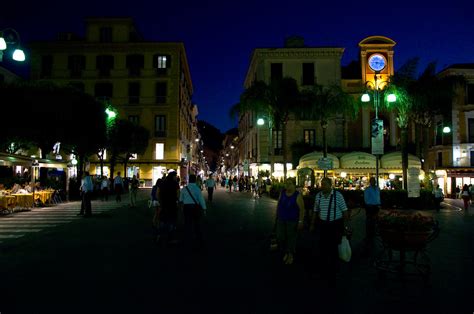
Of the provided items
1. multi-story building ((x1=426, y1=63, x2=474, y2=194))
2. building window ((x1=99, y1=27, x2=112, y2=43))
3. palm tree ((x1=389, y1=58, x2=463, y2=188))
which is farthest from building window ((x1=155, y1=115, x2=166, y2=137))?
palm tree ((x1=389, y1=58, x2=463, y2=188))

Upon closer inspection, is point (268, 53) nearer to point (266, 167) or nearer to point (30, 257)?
point (266, 167)

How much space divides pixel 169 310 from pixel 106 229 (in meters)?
9.27

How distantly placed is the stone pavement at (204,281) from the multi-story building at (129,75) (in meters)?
45.5

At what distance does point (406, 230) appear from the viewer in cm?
709

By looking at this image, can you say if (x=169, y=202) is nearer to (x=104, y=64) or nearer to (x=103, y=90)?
(x=103, y=90)

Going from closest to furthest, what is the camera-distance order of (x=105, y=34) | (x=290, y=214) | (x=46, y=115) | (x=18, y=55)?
1. (x=290, y=214)
2. (x=18, y=55)
3. (x=46, y=115)
4. (x=105, y=34)

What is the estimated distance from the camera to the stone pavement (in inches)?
234

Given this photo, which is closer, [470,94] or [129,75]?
[470,94]

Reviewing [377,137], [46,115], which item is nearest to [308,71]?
[46,115]

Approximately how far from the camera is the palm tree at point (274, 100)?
33250mm

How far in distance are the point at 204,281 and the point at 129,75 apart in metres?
52.9

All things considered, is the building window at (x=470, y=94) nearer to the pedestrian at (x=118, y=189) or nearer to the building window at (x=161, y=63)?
the pedestrian at (x=118, y=189)

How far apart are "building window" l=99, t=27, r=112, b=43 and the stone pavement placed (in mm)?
49002

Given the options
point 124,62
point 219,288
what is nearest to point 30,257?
point 219,288
